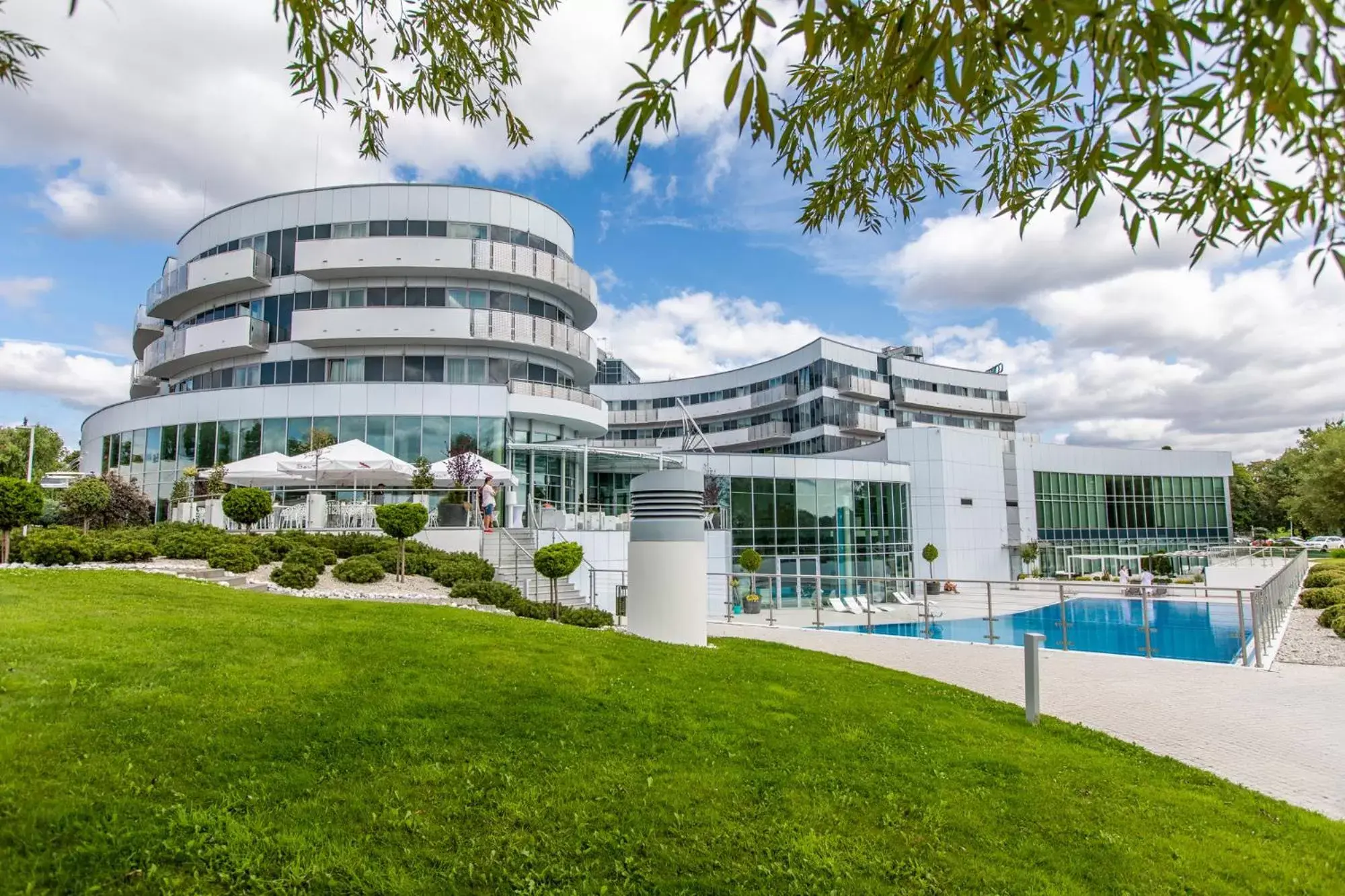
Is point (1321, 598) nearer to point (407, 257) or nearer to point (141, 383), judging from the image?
point (407, 257)

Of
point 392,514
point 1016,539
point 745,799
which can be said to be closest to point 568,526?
point 392,514

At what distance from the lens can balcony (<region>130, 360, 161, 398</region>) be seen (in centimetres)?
4122

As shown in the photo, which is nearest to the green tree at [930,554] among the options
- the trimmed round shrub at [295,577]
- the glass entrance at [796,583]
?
the glass entrance at [796,583]

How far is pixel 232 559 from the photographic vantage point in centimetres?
1614

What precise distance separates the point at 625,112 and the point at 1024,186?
122 inches

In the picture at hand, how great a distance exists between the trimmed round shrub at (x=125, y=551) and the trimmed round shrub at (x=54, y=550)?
0.98ft

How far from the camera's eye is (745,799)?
4562mm

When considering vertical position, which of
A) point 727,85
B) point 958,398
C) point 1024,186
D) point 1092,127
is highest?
point 958,398

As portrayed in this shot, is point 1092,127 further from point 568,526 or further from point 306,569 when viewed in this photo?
point 568,526

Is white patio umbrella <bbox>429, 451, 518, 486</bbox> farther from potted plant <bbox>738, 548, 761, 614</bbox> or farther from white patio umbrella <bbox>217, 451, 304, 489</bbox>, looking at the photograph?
potted plant <bbox>738, 548, 761, 614</bbox>

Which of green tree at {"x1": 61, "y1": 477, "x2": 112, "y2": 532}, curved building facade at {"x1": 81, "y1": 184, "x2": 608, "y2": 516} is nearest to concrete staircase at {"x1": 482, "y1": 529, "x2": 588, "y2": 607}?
curved building facade at {"x1": 81, "y1": 184, "x2": 608, "y2": 516}

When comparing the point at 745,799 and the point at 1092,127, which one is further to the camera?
the point at 745,799

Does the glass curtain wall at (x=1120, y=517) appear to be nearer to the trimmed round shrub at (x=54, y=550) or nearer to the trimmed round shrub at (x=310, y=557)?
the trimmed round shrub at (x=310, y=557)

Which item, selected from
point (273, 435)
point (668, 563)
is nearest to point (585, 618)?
point (668, 563)
